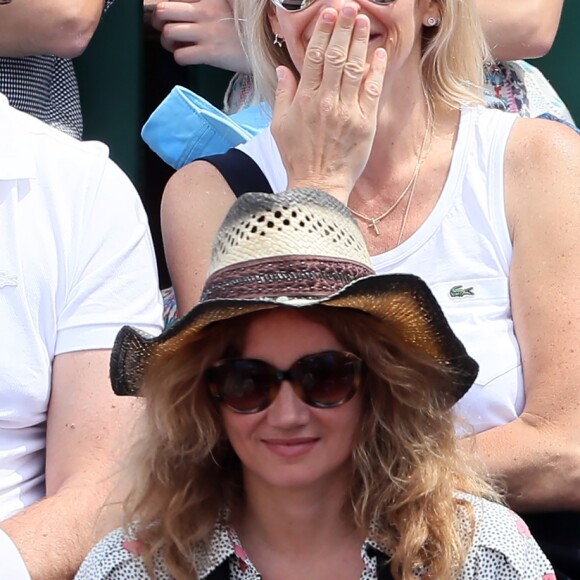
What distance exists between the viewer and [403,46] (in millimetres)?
2520

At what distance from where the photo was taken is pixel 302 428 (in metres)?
1.83

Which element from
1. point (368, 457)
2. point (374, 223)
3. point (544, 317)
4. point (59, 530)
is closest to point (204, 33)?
point (374, 223)

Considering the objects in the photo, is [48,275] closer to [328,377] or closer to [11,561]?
[11,561]

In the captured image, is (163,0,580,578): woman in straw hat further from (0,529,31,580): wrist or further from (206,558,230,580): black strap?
(0,529,31,580): wrist

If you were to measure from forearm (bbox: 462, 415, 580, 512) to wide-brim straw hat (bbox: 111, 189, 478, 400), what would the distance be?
320mm

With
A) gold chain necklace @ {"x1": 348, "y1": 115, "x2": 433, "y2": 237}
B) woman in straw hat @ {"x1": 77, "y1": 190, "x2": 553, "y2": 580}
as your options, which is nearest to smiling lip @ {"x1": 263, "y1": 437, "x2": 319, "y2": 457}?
woman in straw hat @ {"x1": 77, "y1": 190, "x2": 553, "y2": 580}

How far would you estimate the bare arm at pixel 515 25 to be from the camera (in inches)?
120

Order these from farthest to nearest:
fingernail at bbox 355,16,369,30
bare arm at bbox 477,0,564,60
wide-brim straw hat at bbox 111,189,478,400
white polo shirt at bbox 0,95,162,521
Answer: bare arm at bbox 477,0,564,60 → fingernail at bbox 355,16,369,30 → white polo shirt at bbox 0,95,162,521 → wide-brim straw hat at bbox 111,189,478,400

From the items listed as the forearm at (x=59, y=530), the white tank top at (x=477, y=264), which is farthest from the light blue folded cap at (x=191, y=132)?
the forearm at (x=59, y=530)

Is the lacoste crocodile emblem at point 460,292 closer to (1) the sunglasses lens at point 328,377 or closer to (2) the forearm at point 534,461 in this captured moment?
(2) the forearm at point 534,461

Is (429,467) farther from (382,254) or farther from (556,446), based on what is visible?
(382,254)

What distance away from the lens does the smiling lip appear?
184 cm

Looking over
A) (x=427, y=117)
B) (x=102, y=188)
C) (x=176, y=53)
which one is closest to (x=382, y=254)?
(x=427, y=117)

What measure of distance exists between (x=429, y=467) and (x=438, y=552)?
5.0 inches
